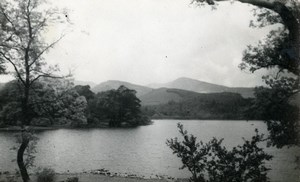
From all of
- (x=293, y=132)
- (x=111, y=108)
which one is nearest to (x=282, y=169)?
(x=293, y=132)

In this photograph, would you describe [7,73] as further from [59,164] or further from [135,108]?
[135,108]

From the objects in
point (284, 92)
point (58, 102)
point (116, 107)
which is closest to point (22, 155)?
point (58, 102)

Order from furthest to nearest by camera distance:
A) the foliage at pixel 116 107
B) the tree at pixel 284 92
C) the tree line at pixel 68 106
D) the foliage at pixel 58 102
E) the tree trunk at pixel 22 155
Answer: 1. the foliage at pixel 116 107
2. the tree line at pixel 68 106
3. the foliage at pixel 58 102
4. the tree trunk at pixel 22 155
5. the tree at pixel 284 92

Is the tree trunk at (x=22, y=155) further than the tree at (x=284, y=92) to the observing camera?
Yes

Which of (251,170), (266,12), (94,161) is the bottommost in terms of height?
(94,161)

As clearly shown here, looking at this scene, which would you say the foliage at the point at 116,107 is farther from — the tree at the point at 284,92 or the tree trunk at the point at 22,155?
the tree at the point at 284,92

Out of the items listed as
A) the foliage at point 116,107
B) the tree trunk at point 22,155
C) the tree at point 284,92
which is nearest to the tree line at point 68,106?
the foliage at point 116,107

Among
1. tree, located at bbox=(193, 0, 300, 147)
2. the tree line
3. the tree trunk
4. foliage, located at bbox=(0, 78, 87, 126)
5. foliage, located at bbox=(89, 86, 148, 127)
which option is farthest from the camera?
foliage, located at bbox=(89, 86, 148, 127)

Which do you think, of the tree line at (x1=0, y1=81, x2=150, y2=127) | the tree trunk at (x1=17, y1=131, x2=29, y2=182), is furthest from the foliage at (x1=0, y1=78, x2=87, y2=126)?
the tree trunk at (x1=17, y1=131, x2=29, y2=182)

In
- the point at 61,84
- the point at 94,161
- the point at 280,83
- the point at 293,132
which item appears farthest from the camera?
the point at 94,161

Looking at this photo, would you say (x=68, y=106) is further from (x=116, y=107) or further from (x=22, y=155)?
(x=116, y=107)

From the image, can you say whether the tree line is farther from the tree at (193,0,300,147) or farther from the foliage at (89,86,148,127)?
the tree at (193,0,300,147)
